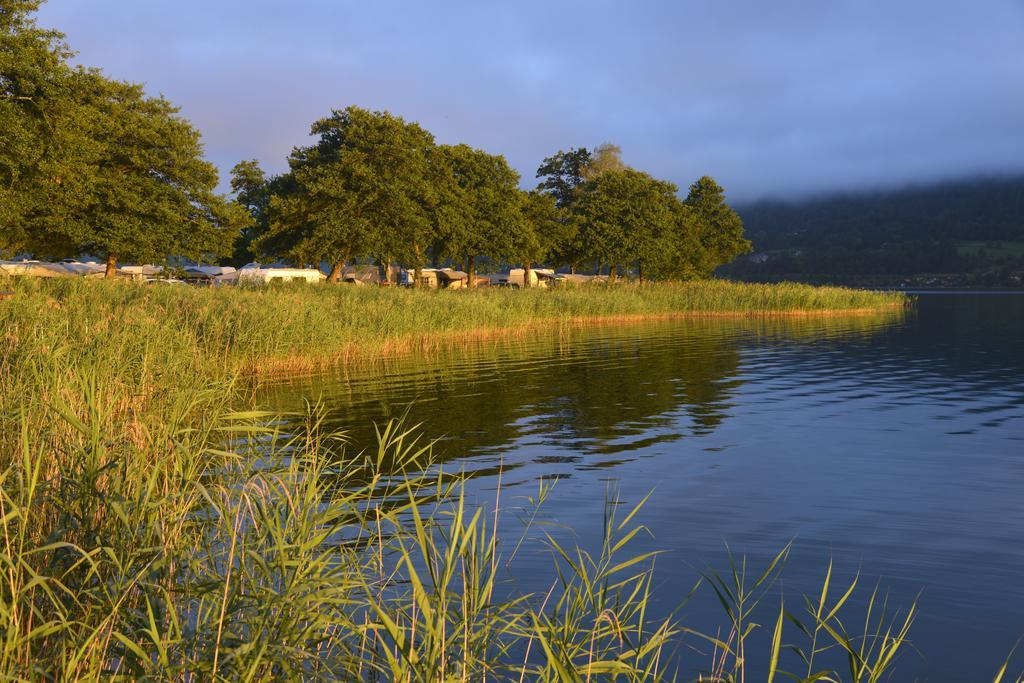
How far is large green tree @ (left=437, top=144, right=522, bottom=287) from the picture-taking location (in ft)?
213

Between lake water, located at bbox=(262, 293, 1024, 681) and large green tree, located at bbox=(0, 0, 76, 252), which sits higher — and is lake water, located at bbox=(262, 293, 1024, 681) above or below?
below

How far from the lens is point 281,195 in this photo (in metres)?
60.5

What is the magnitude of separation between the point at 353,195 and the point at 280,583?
51.2 metres

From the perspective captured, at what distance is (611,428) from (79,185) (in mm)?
35050

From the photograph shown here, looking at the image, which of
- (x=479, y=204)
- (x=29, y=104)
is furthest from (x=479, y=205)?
(x=29, y=104)

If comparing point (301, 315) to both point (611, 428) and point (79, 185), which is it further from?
point (79, 185)

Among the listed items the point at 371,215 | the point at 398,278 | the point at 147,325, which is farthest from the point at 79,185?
the point at 398,278

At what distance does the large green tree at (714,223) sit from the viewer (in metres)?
90.4

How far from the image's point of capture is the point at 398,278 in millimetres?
95188

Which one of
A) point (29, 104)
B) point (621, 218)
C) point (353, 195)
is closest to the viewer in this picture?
point (29, 104)

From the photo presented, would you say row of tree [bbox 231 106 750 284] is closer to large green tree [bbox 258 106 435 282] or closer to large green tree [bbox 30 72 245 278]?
large green tree [bbox 258 106 435 282]

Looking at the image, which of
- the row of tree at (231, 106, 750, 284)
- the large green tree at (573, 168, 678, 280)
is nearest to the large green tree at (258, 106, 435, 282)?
the row of tree at (231, 106, 750, 284)

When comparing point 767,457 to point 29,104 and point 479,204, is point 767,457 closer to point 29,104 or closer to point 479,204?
point 29,104

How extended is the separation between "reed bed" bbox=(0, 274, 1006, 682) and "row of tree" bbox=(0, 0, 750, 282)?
2325cm
